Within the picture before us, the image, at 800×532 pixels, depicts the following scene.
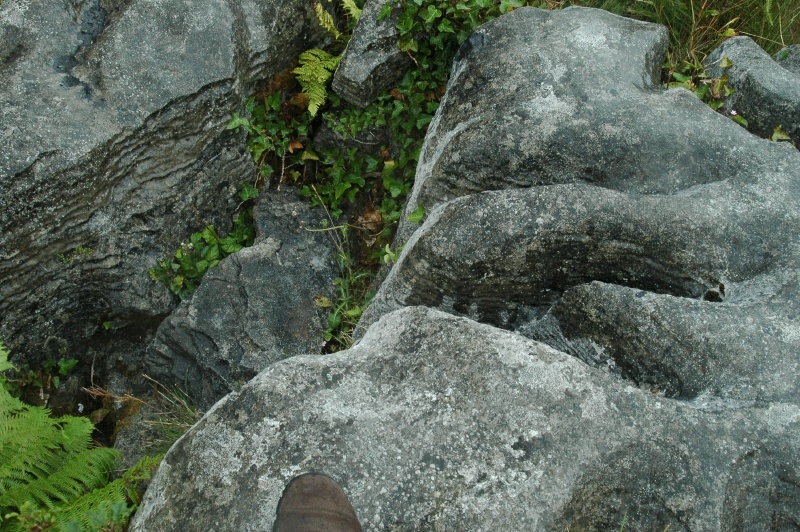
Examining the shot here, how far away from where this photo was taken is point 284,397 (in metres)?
2.75

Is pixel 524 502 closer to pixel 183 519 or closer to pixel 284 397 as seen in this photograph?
pixel 284 397

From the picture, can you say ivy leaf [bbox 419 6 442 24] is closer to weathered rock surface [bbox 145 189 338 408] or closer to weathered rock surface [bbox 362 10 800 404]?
weathered rock surface [bbox 362 10 800 404]

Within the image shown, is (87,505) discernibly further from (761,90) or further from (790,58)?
(790,58)

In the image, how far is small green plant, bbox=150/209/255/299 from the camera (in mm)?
5102

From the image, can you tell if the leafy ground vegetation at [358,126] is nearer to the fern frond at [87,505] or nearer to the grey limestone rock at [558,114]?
the grey limestone rock at [558,114]

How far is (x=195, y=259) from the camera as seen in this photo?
17.1ft

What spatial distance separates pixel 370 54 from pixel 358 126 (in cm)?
55

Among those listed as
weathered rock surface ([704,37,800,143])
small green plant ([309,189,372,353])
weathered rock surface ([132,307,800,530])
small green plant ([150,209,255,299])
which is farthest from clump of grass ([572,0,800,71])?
weathered rock surface ([132,307,800,530])

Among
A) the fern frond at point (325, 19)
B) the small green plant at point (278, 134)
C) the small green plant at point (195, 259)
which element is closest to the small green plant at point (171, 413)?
the small green plant at point (195, 259)

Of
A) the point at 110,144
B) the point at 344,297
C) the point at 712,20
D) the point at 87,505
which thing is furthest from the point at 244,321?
the point at 712,20

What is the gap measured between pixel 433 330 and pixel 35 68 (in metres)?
3.10

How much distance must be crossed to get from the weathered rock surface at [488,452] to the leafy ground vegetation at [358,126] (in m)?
1.77

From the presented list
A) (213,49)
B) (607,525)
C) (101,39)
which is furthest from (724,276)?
(101,39)

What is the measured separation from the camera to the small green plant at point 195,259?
5102mm
